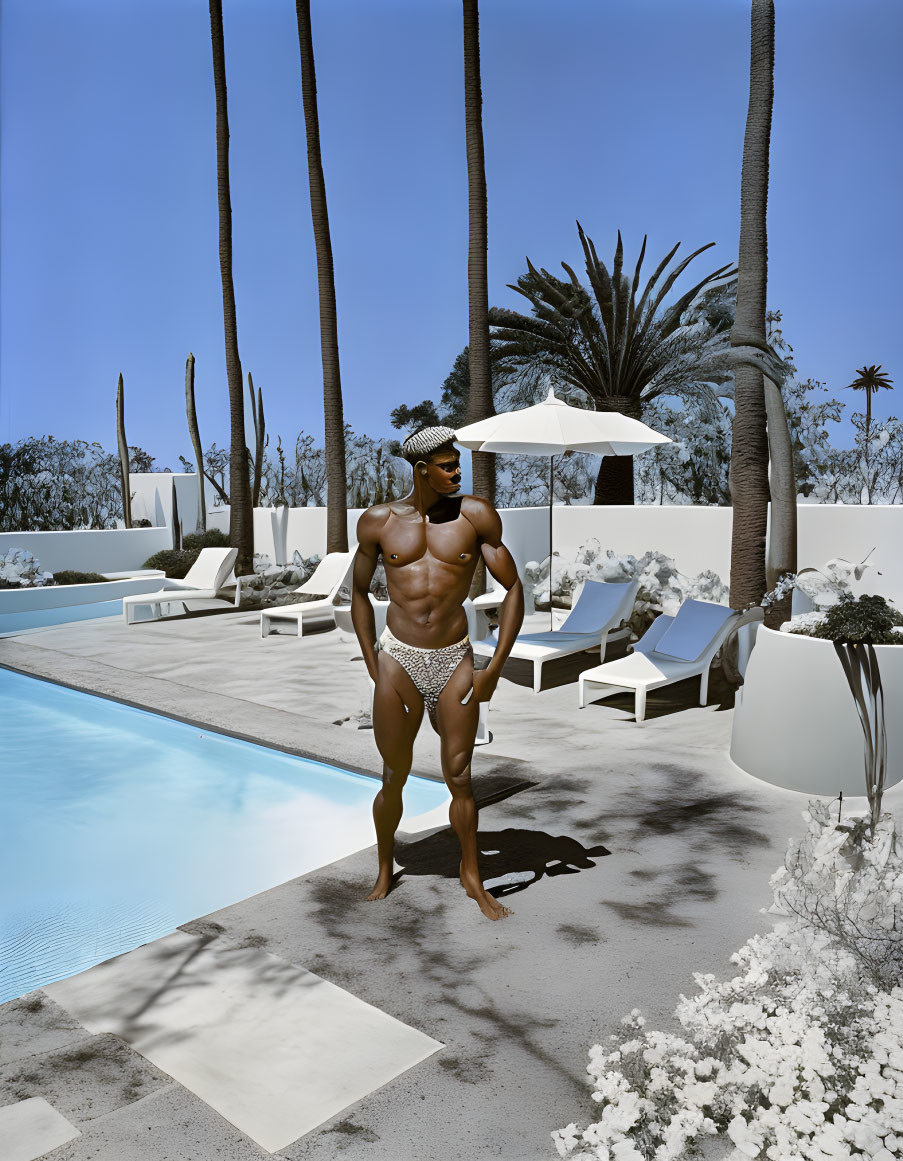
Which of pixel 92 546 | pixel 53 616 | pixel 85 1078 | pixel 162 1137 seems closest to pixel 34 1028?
pixel 85 1078

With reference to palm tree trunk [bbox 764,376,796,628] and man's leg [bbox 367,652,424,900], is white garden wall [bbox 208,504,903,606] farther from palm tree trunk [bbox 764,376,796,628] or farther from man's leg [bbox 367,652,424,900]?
man's leg [bbox 367,652,424,900]

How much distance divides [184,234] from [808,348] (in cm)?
3396

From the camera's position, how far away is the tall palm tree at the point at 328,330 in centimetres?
1419

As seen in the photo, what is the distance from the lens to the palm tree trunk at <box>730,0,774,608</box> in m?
8.19

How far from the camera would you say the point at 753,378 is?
8.11m

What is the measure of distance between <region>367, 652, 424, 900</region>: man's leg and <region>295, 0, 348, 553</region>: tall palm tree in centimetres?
1044

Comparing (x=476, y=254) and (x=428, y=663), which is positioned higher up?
(x=476, y=254)

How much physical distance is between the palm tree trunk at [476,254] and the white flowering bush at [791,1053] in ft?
30.0

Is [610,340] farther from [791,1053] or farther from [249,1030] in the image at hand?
[791,1053]

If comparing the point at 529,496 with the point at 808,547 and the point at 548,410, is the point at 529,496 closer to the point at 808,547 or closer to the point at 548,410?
the point at 808,547

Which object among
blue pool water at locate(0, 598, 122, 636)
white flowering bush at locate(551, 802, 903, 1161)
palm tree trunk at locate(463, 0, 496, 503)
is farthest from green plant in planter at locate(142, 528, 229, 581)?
white flowering bush at locate(551, 802, 903, 1161)

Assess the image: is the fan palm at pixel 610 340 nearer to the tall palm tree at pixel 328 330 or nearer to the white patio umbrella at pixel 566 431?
the tall palm tree at pixel 328 330

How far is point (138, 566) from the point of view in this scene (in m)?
17.8

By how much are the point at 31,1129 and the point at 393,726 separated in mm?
1797
